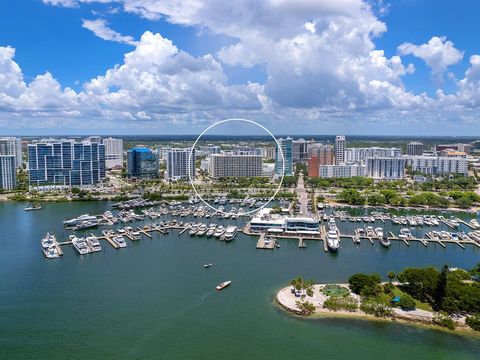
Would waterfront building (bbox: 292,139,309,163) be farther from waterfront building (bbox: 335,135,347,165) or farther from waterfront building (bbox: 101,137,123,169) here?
waterfront building (bbox: 101,137,123,169)

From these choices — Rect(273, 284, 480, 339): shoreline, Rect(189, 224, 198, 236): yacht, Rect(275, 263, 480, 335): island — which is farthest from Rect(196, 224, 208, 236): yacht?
Rect(273, 284, 480, 339): shoreline

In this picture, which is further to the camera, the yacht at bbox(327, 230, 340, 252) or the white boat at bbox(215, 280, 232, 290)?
the yacht at bbox(327, 230, 340, 252)

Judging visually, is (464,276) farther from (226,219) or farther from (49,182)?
(49,182)

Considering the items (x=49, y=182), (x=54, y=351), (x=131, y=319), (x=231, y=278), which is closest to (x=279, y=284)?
(x=231, y=278)

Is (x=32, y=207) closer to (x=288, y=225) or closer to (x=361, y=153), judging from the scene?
(x=288, y=225)

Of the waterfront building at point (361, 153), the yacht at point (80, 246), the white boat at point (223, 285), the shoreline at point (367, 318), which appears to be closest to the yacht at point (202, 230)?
the yacht at point (80, 246)
